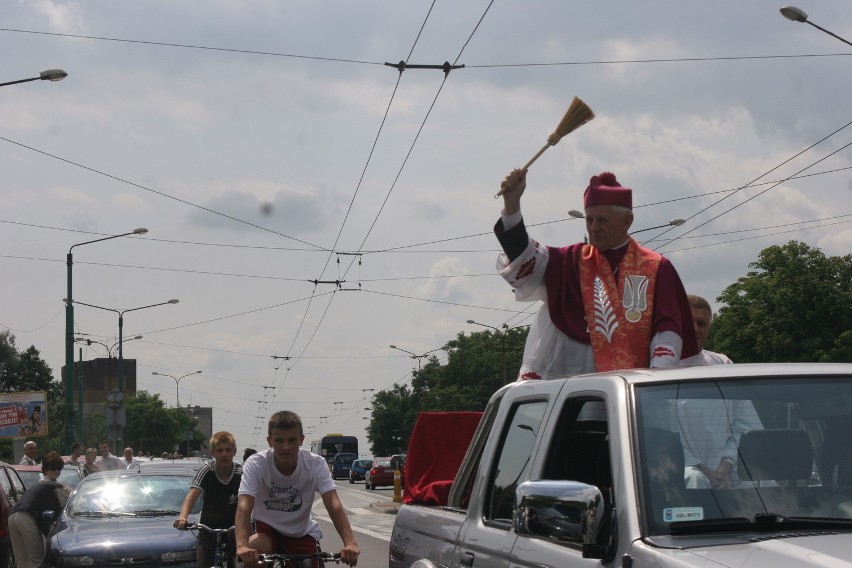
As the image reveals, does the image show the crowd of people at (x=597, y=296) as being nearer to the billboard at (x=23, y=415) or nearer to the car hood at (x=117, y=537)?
the car hood at (x=117, y=537)

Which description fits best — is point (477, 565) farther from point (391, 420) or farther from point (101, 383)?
point (101, 383)

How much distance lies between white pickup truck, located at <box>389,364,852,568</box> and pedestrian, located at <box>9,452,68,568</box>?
9.36 m

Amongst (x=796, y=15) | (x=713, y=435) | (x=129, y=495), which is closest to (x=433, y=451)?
(x=713, y=435)

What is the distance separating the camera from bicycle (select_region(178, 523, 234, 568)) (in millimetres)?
8953

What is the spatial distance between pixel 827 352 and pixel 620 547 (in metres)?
47.9

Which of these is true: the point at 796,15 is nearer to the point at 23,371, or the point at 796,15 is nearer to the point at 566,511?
the point at 566,511

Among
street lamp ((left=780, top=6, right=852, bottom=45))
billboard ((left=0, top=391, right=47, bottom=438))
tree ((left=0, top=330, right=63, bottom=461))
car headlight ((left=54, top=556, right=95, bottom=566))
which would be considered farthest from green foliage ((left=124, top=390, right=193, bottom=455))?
car headlight ((left=54, top=556, right=95, bottom=566))

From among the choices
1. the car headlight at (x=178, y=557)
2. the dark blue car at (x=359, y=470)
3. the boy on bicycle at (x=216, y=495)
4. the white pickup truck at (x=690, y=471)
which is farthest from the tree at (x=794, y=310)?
the white pickup truck at (x=690, y=471)

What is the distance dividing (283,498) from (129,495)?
6058mm

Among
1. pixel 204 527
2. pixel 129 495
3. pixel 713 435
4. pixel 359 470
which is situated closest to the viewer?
pixel 713 435

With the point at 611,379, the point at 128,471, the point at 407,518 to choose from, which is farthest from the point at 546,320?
the point at 128,471

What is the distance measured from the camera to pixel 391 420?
125m

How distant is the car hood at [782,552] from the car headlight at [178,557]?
8700mm

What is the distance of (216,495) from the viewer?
982cm
